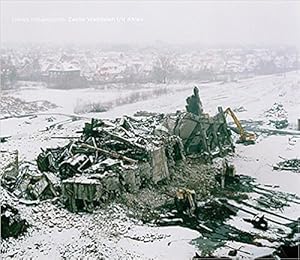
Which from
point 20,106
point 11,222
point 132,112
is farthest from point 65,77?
point 11,222

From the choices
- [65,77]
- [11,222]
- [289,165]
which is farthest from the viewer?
[65,77]

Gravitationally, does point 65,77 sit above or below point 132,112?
above

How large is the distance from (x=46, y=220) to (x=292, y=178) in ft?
5.16

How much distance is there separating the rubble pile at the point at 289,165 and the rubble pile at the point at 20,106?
1.52 metres

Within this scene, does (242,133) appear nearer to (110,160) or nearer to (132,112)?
(132,112)

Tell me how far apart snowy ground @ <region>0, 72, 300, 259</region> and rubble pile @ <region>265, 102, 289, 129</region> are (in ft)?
0.10

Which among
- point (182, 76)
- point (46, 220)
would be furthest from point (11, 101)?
point (182, 76)

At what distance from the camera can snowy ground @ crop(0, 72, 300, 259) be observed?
3.47m

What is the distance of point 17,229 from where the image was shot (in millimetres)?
3514

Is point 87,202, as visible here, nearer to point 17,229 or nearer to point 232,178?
point 17,229

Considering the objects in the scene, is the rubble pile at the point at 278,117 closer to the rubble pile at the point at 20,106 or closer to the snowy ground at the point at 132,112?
the snowy ground at the point at 132,112

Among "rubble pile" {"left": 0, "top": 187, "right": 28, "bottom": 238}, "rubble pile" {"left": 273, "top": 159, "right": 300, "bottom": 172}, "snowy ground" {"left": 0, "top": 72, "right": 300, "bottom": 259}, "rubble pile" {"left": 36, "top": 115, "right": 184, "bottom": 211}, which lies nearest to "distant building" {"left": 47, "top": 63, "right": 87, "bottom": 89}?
"snowy ground" {"left": 0, "top": 72, "right": 300, "bottom": 259}

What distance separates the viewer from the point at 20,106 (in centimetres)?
379

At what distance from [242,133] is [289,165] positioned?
0.36 metres
